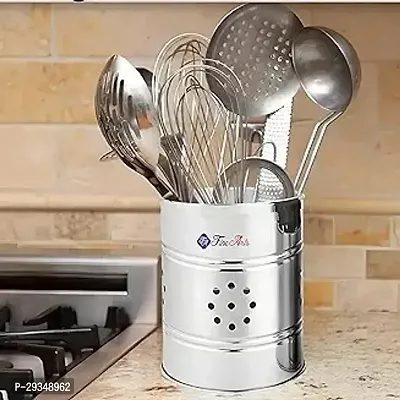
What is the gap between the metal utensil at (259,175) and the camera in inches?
35.4

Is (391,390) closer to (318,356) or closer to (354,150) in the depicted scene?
(318,356)

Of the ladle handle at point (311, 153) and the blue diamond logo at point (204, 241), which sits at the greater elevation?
the ladle handle at point (311, 153)

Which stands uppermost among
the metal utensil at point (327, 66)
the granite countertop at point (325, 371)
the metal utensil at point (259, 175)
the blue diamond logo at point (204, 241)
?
the metal utensil at point (327, 66)

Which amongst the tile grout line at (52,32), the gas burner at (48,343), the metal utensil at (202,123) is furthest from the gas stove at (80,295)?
the tile grout line at (52,32)

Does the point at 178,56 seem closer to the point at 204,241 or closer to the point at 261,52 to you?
the point at 261,52

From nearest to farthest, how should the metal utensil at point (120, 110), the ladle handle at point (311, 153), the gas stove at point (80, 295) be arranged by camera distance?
1. the metal utensil at point (120, 110)
2. the ladle handle at point (311, 153)
3. the gas stove at point (80, 295)

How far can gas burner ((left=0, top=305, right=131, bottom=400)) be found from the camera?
0.90 metres

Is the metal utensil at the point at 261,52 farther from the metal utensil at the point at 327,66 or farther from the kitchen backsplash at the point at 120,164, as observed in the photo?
the kitchen backsplash at the point at 120,164

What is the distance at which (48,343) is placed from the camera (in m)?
1.00

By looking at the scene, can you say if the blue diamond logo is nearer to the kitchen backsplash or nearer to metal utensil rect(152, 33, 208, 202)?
metal utensil rect(152, 33, 208, 202)

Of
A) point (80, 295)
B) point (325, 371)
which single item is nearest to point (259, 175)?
point (325, 371)

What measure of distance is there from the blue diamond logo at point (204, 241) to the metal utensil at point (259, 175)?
0.19 ft

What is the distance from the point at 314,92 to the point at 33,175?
44cm

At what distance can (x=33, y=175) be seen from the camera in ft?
3.88
